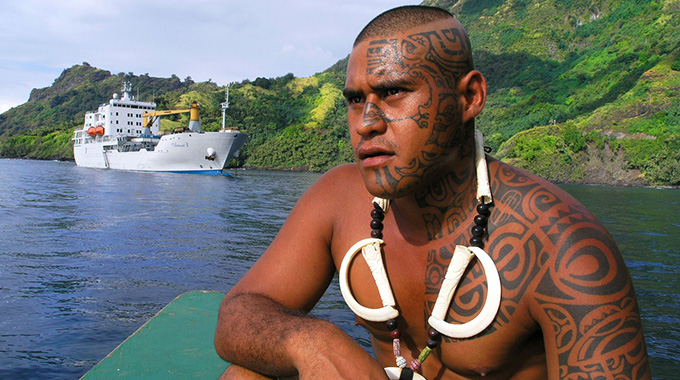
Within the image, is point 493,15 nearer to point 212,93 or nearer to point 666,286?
point 212,93

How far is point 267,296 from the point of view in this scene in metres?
1.76

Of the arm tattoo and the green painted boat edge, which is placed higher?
the arm tattoo

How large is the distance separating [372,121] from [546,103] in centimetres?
8277

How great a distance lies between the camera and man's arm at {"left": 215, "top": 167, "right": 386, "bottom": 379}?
4.33ft

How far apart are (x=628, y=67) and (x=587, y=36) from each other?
28.2 m

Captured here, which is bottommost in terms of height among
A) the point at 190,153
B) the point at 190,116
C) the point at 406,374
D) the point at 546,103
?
the point at 190,153

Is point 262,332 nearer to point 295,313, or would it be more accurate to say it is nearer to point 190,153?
point 295,313

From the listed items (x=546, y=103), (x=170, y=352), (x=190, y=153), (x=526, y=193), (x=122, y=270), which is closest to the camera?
(x=526, y=193)

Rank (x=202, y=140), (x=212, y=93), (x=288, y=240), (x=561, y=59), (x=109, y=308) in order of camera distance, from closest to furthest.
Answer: (x=288, y=240), (x=109, y=308), (x=202, y=140), (x=561, y=59), (x=212, y=93)

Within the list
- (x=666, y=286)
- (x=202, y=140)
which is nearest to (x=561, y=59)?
(x=202, y=140)

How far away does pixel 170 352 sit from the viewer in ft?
9.41

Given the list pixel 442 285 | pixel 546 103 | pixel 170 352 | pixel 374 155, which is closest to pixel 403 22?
pixel 374 155

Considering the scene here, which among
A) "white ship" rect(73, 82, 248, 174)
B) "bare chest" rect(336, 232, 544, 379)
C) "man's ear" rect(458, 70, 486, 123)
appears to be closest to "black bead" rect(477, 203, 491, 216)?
"bare chest" rect(336, 232, 544, 379)

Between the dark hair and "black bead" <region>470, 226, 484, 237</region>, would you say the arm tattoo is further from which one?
the dark hair
